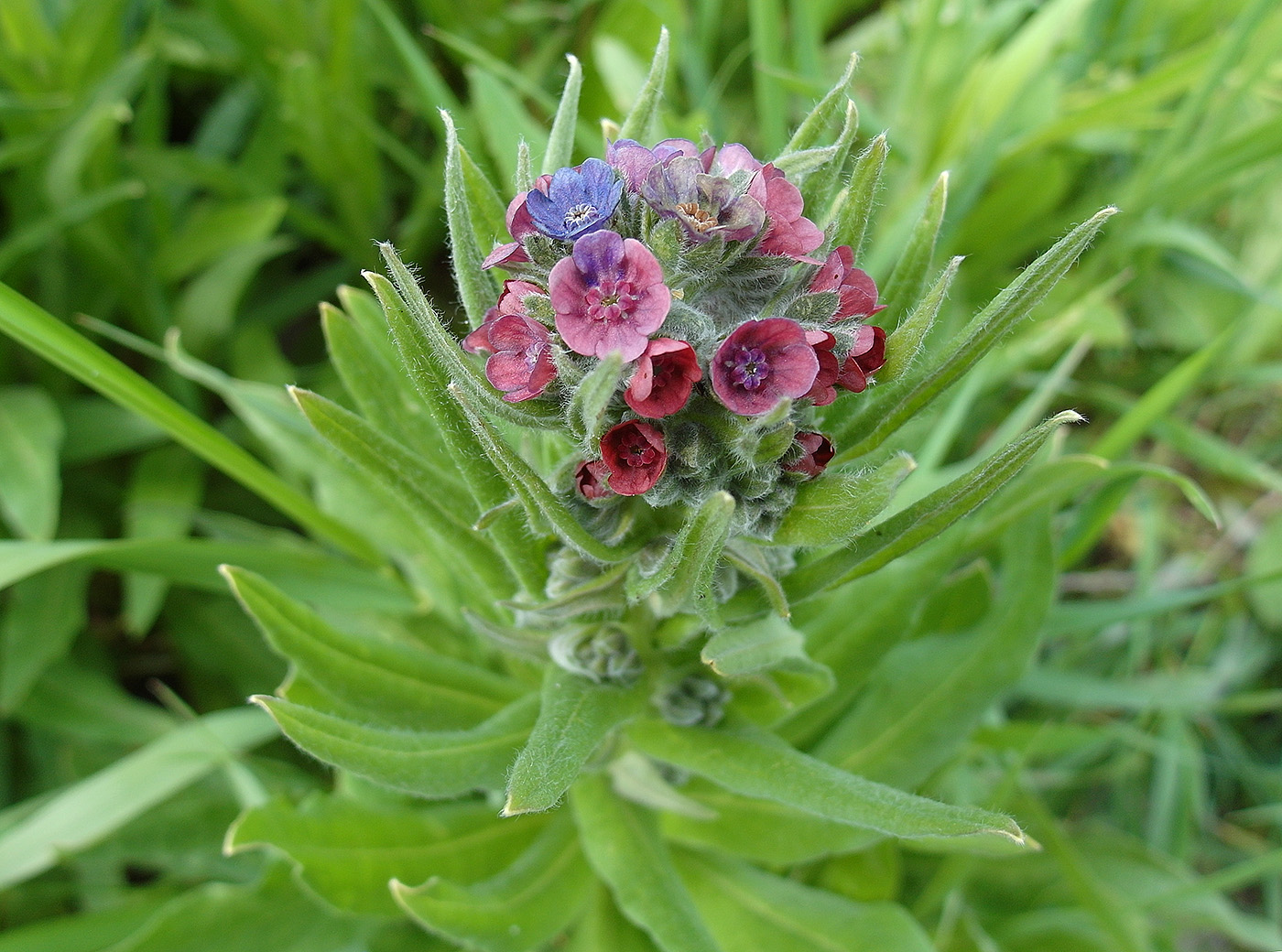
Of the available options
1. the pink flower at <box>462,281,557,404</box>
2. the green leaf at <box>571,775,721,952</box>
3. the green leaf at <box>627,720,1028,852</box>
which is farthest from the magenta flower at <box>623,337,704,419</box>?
the green leaf at <box>571,775,721,952</box>

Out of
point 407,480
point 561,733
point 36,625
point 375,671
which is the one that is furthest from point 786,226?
point 36,625

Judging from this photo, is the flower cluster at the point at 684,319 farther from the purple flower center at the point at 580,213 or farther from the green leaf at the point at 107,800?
the green leaf at the point at 107,800

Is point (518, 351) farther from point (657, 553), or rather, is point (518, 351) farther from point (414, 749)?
point (414, 749)

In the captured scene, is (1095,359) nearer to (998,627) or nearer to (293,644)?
(998,627)

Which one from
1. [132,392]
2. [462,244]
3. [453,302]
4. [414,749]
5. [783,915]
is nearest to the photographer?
[462,244]

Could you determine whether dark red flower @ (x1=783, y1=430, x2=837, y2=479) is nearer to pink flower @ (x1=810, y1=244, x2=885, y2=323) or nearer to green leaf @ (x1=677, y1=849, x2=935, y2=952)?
pink flower @ (x1=810, y1=244, x2=885, y2=323)

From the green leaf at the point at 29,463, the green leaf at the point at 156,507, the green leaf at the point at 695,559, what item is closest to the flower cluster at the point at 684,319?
the green leaf at the point at 695,559

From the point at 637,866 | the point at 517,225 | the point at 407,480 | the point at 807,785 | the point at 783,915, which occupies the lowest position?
the point at 783,915
